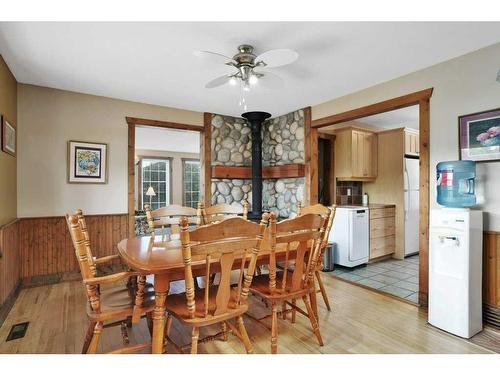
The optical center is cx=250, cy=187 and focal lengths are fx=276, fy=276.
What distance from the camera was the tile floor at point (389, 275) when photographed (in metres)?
3.29

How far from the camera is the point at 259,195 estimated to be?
4723mm

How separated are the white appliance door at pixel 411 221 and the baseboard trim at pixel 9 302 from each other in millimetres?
5469

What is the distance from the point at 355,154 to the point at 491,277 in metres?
2.80

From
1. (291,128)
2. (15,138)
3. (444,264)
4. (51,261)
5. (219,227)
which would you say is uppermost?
(291,128)

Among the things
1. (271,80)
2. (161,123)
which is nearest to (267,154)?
(161,123)

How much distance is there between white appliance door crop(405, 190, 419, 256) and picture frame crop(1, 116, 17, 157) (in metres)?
5.52

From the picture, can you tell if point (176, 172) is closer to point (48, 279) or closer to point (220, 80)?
point (48, 279)

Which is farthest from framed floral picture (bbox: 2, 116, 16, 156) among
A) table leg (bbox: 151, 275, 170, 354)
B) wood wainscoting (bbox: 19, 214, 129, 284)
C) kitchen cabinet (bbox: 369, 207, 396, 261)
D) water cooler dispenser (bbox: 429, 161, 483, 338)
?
kitchen cabinet (bbox: 369, 207, 396, 261)

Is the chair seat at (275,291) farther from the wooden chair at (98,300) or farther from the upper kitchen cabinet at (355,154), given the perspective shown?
the upper kitchen cabinet at (355,154)

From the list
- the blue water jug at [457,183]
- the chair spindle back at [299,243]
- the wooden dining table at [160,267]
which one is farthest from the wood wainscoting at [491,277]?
the wooden dining table at [160,267]

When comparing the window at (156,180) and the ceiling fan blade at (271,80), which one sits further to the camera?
the window at (156,180)
